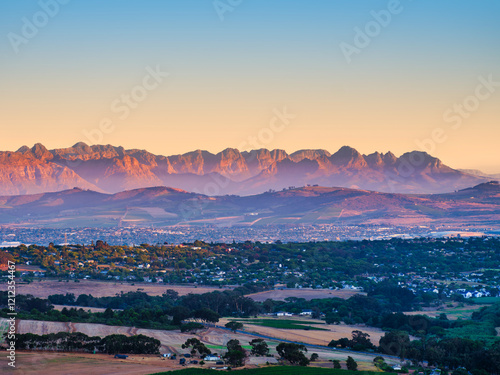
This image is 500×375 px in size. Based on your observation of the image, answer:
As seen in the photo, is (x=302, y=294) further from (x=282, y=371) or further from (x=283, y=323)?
(x=282, y=371)

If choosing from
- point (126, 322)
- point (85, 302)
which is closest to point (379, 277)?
point (85, 302)

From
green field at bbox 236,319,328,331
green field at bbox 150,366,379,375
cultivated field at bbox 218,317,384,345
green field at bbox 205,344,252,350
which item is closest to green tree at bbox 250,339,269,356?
green field at bbox 205,344,252,350

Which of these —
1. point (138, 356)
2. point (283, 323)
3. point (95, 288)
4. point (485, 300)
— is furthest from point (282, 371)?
point (95, 288)

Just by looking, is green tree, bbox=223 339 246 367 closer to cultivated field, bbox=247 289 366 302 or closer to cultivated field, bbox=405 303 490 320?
cultivated field, bbox=405 303 490 320

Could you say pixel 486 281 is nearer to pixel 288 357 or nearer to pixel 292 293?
pixel 292 293

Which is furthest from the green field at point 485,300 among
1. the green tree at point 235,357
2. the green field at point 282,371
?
the green tree at point 235,357

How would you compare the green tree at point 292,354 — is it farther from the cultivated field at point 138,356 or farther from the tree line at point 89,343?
the tree line at point 89,343

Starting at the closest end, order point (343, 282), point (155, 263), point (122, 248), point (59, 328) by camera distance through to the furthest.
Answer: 1. point (59, 328)
2. point (343, 282)
3. point (155, 263)
4. point (122, 248)
